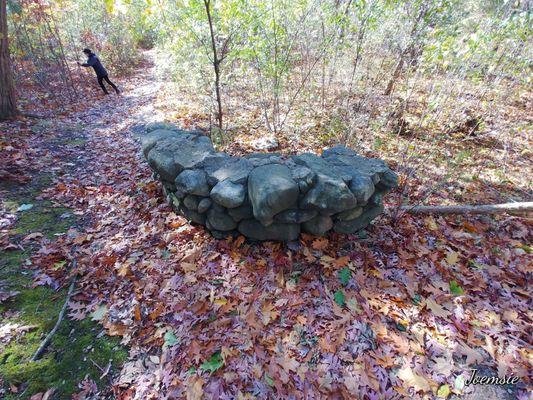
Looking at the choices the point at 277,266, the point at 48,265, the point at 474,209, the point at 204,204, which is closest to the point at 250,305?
the point at 277,266

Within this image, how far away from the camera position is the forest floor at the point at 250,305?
2.46m

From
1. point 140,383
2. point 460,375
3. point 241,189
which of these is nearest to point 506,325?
point 460,375

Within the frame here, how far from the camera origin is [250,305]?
3.04 metres

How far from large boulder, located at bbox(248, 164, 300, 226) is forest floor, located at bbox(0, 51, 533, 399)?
672mm

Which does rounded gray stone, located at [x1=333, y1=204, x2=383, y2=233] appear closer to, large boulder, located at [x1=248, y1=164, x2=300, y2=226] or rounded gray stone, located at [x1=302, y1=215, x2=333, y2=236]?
rounded gray stone, located at [x1=302, y1=215, x2=333, y2=236]

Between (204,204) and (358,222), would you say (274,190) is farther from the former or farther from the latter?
(358,222)

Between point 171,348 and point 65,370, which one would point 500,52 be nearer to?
point 171,348

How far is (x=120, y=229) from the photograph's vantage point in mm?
4090

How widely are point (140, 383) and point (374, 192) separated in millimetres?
3451

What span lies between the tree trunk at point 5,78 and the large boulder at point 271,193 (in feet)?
24.9

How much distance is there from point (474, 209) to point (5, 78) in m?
10.6

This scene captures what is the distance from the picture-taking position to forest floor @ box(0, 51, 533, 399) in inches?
96.8

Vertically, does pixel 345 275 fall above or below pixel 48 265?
below

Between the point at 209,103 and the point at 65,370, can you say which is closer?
the point at 65,370
